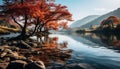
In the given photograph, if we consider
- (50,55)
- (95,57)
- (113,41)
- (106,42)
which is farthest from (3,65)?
(113,41)

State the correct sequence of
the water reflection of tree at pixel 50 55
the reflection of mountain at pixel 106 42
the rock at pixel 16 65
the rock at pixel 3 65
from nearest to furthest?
the rock at pixel 3 65 → the rock at pixel 16 65 → the water reflection of tree at pixel 50 55 → the reflection of mountain at pixel 106 42

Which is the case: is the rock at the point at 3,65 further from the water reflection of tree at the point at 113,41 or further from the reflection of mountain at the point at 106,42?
the water reflection of tree at the point at 113,41

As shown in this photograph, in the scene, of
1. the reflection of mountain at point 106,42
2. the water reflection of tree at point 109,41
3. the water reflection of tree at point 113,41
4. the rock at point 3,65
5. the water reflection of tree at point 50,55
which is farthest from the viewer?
the water reflection of tree at point 113,41

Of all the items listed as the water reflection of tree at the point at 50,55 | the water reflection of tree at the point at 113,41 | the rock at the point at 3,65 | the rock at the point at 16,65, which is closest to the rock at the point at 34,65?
the rock at the point at 16,65

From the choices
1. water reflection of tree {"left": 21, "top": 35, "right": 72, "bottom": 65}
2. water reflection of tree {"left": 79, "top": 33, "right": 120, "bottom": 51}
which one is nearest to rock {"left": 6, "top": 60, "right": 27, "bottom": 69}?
water reflection of tree {"left": 21, "top": 35, "right": 72, "bottom": 65}

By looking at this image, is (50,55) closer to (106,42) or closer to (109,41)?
(106,42)

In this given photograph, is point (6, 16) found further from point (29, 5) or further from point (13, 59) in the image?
point (13, 59)

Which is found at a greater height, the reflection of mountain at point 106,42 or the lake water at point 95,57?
the reflection of mountain at point 106,42

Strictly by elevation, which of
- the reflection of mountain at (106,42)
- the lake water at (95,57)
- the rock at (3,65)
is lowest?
the lake water at (95,57)

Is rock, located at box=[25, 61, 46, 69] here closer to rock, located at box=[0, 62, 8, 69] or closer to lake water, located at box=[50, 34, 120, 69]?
rock, located at box=[0, 62, 8, 69]

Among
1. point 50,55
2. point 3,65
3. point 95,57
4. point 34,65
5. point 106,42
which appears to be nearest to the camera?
point 34,65

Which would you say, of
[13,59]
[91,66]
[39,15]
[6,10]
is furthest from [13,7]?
[91,66]

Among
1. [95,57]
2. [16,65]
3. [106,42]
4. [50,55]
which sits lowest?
[95,57]

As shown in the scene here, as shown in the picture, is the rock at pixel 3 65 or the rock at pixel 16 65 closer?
the rock at pixel 3 65
